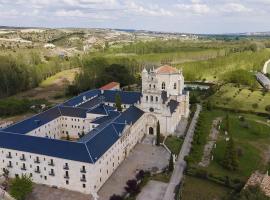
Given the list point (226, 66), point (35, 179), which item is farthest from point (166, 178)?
point (226, 66)

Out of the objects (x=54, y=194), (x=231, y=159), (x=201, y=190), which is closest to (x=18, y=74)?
(x=54, y=194)

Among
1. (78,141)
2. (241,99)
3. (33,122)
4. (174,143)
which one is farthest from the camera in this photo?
(241,99)

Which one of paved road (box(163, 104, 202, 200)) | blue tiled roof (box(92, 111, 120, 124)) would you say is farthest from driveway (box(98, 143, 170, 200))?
blue tiled roof (box(92, 111, 120, 124))

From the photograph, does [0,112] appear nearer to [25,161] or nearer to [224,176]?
[25,161]

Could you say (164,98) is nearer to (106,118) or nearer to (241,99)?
(106,118)

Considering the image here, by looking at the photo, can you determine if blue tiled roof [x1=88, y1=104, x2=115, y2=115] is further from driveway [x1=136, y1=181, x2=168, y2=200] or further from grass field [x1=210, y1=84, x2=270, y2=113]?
grass field [x1=210, y1=84, x2=270, y2=113]

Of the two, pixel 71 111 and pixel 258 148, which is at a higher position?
pixel 71 111
